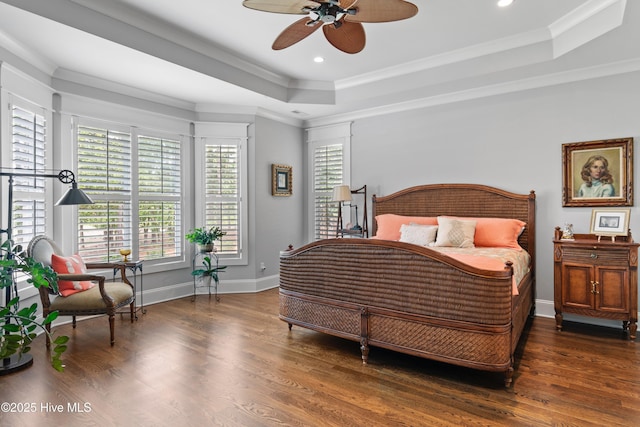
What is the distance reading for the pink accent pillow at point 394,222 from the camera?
4.79 meters

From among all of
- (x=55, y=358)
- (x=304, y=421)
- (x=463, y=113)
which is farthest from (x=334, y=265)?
(x=463, y=113)

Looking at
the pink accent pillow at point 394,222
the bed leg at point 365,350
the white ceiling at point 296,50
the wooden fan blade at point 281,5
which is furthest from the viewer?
the pink accent pillow at point 394,222

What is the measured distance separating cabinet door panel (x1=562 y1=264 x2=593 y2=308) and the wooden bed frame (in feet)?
2.32

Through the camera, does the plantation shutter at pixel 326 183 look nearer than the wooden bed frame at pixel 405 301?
No

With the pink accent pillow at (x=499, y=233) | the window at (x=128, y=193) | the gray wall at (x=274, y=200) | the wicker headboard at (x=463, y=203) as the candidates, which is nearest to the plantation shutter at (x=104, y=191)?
the window at (x=128, y=193)

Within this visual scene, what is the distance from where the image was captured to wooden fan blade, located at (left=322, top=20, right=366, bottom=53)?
286 cm

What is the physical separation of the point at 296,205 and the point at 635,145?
14.5ft

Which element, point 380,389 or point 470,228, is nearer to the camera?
point 380,389

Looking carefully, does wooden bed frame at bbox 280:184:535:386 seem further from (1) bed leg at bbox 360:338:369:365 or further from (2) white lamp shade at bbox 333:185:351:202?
(2) white lamp shade at bbox 333:185:351:202

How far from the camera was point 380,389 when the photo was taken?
2574 millimetres

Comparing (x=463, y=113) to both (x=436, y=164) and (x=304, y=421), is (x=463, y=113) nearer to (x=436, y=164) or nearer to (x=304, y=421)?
(x=436, y=164)

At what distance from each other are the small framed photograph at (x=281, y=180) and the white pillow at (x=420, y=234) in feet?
7.24

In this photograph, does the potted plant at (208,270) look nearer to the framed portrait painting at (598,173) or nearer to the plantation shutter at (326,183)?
the plantation shutter at (326,183)

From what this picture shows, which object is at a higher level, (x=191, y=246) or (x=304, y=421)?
(x=191, y=246)
